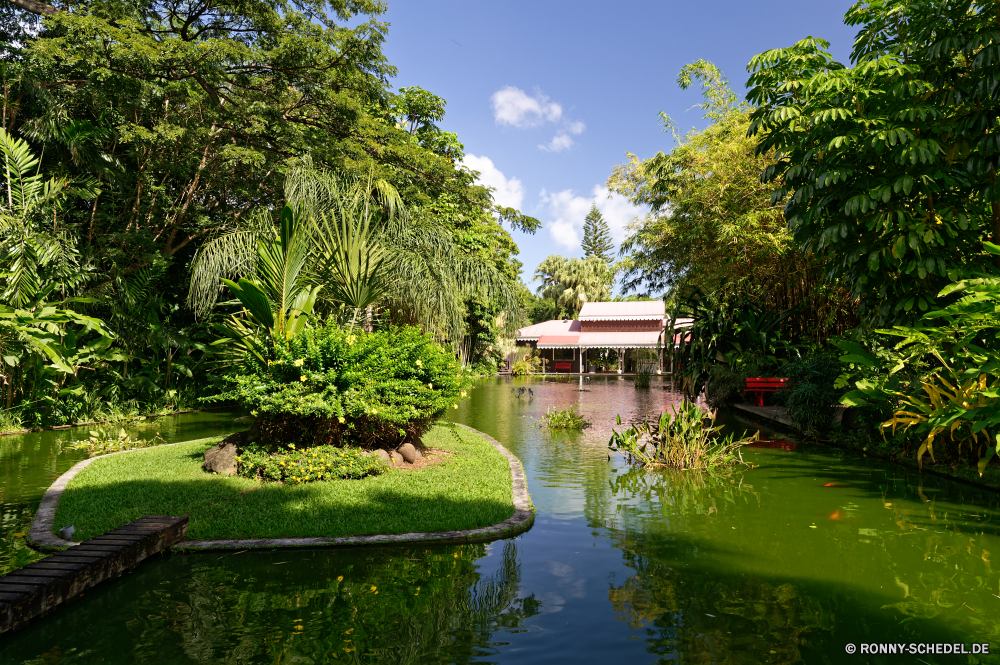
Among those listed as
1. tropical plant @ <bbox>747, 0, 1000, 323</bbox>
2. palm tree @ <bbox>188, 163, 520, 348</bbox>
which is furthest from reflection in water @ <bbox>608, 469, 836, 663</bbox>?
palm tree @ <bbox>188, 163, 520, 348</bbox>

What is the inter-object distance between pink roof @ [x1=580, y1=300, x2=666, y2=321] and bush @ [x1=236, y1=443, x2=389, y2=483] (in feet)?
111

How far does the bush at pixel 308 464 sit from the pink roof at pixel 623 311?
33.9m

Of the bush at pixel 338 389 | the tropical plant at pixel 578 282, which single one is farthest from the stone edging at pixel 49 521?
the tropical plant at pixel 578 282

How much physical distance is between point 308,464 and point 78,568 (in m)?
3.11

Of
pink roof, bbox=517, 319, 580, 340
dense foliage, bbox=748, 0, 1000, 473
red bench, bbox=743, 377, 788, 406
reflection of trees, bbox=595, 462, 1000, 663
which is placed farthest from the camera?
pink roof, bbox=517, 319, 580, 340

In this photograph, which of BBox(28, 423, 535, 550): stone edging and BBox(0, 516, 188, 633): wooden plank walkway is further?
BBox(28, 423, 535, 550): stone edging

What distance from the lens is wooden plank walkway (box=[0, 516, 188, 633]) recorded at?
349 cm

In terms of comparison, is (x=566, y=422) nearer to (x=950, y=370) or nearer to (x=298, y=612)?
(x=950, y=370)

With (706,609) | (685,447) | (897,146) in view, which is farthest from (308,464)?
(897,146)

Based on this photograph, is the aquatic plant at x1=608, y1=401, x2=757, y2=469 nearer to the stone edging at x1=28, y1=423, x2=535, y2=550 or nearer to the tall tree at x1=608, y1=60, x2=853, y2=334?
the stone edging at x1=28, y1=423, x2=535, y2=550

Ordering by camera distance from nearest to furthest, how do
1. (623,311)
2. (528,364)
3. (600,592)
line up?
(600,592), (528,364), (623,311)

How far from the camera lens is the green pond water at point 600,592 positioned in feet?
10.8

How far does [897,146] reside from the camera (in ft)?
22.1

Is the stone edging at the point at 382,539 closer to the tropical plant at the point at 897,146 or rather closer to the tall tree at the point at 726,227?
the tropical plant at the point at 897,146
